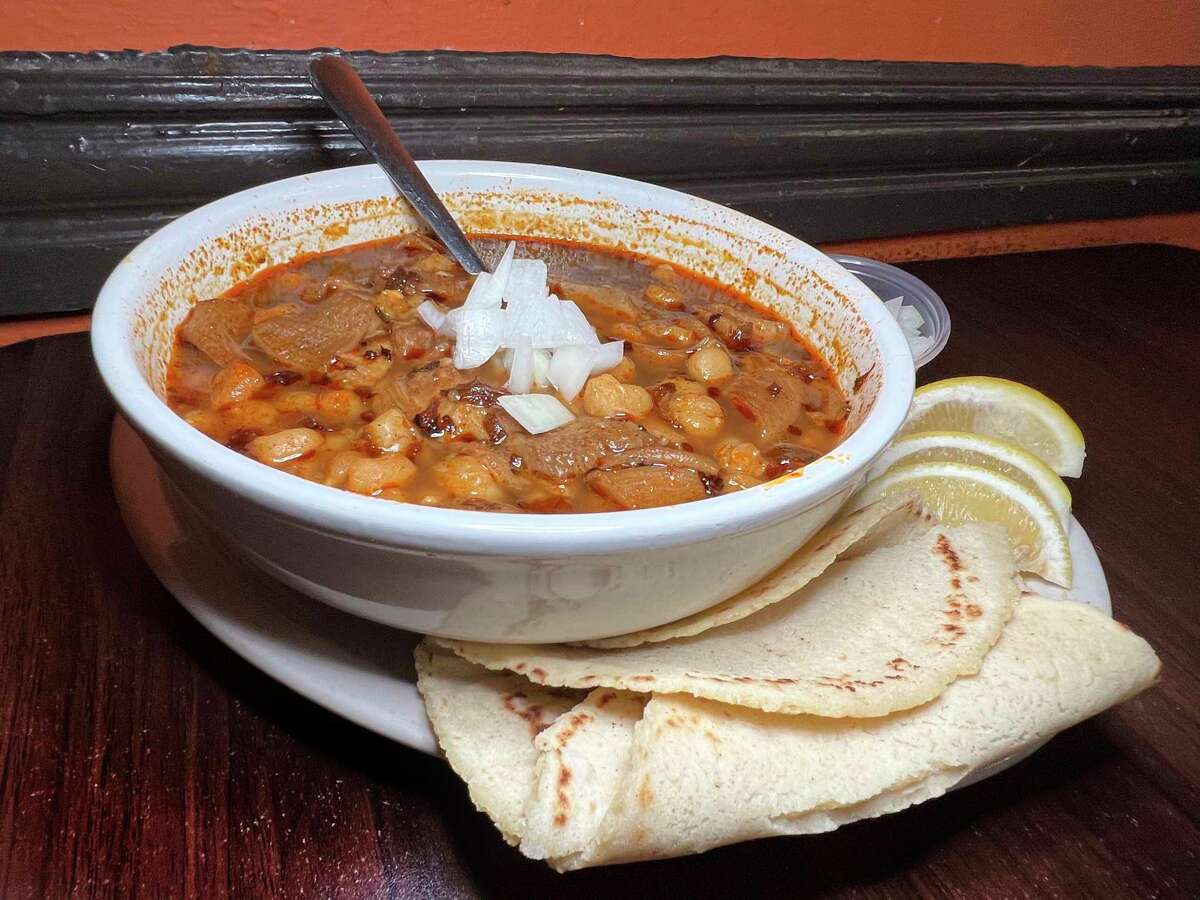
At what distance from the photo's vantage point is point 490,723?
136 centimetres

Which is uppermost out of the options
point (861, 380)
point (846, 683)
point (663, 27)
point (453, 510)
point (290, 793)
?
point (663, 27)

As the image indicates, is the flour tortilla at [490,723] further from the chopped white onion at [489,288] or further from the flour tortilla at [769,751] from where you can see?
the chopped white onion at [489,288]

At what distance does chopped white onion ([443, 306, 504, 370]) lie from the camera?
2.00 m

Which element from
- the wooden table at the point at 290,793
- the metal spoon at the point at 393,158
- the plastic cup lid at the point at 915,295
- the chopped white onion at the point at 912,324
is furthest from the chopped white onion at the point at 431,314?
the chopped white onion at the point at 912,324

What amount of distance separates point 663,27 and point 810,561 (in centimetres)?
202

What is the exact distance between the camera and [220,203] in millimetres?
2020

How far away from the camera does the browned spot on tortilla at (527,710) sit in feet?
4.56

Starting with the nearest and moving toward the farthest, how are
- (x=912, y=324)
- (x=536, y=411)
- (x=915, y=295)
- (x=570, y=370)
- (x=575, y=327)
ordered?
(x=536, y=411), (x=570, y=370), (x=575, y=327), (x=912, y=324), (x=915, y=295)

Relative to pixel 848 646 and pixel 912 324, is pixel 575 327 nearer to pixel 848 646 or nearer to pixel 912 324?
pixel 848 646

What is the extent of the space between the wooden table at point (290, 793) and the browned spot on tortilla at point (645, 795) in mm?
267

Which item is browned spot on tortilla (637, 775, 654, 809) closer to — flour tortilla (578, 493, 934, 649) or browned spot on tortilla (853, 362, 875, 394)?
flour tortilla (578, 493, 934, 649)

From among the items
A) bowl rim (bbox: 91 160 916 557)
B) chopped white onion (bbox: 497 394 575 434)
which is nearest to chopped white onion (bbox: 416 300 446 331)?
chopped white onion (bbox: 497 394 575 434)

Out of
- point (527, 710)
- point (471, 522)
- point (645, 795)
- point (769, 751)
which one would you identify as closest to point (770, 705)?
point (769, 751)

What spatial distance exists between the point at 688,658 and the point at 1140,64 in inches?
146
